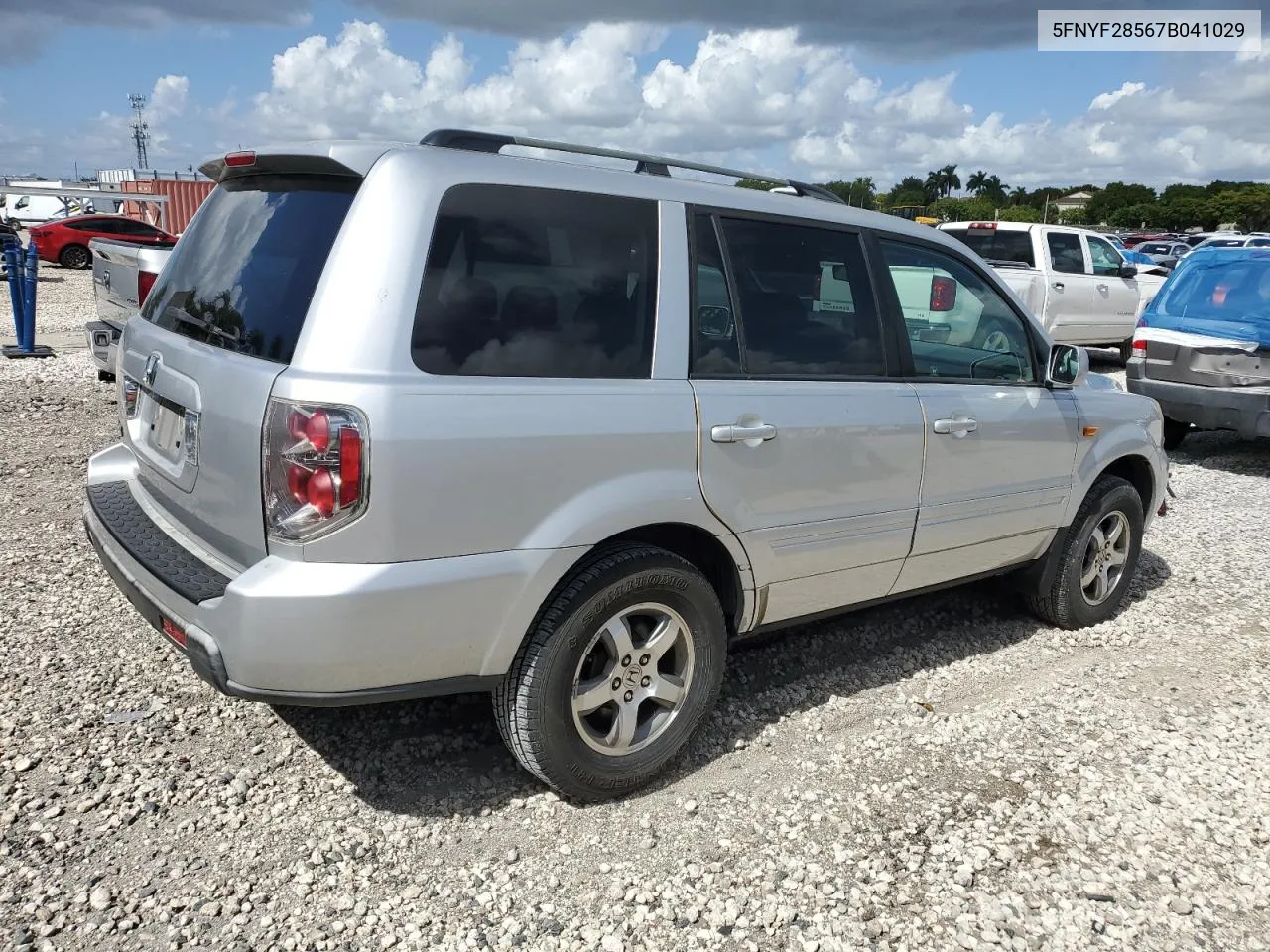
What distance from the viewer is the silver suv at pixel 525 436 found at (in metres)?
2.50

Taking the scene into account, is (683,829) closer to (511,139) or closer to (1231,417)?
(511,139)

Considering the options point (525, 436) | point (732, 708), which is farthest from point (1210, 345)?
point (525, 436)

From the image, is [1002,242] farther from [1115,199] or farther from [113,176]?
[1115,199]

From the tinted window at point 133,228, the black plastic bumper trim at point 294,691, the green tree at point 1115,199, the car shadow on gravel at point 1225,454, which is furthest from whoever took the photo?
the green tree at point 1115,199

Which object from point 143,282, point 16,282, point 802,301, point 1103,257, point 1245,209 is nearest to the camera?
point 802,301

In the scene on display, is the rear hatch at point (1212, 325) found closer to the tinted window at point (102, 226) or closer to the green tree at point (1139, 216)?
the tinted window at point (102, 226)

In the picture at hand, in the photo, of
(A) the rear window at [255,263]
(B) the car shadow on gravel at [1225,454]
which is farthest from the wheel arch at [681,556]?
(B) the car shadow on gravel at [1225,454]

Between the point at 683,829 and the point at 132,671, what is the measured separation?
7.30 ft

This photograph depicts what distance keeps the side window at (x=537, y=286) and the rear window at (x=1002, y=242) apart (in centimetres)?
1137

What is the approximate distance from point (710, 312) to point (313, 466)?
137cm

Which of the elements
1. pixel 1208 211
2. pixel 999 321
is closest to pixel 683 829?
pixel 999 321

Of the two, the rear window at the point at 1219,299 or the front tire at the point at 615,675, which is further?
the rear window at the point at 1219,299

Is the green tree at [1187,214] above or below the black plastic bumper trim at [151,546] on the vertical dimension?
above

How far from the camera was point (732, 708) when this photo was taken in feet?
12.6
